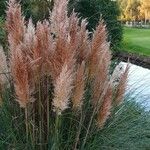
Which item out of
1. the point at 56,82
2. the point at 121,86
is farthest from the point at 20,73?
the point at 121,86

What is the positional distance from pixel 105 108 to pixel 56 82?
46 cm

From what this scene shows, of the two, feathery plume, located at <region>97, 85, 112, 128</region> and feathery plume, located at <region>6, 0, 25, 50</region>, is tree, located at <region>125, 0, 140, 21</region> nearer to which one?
feathery plume, located at <region>6, 0, 25, 50</region>

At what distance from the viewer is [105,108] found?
4070 mm

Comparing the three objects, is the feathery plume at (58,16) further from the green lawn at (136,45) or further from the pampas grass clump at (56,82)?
the green lawn at (136,45)

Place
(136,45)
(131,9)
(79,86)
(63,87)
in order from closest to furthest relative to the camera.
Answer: (63,87)
(79,86)
(136,45)
(131,9)

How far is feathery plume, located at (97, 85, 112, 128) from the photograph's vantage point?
4.07 m

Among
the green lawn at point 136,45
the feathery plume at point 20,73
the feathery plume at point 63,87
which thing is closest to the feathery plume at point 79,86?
the feathery plume at point 63,87

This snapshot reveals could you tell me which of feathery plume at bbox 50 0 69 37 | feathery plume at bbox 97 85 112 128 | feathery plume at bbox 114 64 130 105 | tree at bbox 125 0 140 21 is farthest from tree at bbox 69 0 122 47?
tree at bbox 125 0 140 21

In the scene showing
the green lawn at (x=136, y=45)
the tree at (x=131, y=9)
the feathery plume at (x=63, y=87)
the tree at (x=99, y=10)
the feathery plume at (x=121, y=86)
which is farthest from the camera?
the tree at (x=131, y=9)

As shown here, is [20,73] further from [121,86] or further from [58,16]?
[121,86]

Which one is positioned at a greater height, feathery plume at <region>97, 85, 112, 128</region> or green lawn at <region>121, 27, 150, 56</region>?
feathery plume at <region>97, 85, 112, 128</region>

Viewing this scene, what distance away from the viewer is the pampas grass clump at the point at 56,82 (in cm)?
399

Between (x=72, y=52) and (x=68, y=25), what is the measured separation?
55 cm

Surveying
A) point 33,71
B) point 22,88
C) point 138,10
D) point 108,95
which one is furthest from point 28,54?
point 138,10
